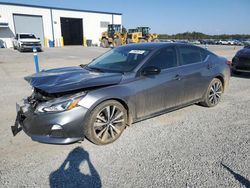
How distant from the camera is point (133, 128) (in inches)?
154

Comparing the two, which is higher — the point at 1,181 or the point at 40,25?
the point at 40,25

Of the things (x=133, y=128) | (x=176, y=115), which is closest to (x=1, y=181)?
(x=133, y=128)

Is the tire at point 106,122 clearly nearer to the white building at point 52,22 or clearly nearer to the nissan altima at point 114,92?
the nissan altima at point 114,92

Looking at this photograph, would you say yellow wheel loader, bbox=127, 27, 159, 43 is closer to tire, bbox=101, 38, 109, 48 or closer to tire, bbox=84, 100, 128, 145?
tire, bbox=101, 38, 109, 48

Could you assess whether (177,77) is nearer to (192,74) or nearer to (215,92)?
(192,74)

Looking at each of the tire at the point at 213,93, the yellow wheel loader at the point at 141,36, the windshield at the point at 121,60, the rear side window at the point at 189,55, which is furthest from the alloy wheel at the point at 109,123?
the yellow wheel loader at the point at 141,36

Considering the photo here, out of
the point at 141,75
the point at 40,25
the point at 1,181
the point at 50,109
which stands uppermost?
the point at 40,25

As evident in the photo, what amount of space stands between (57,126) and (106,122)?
767mm

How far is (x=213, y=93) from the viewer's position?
499 cm

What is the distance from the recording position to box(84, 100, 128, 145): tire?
311cm

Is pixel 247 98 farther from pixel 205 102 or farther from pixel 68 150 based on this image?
pixel 68 150

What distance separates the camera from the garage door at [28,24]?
96.4 feet

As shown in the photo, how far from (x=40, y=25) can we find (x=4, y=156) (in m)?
32.4

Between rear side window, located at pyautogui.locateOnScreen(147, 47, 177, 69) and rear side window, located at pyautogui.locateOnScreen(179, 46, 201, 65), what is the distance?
0.25 m
